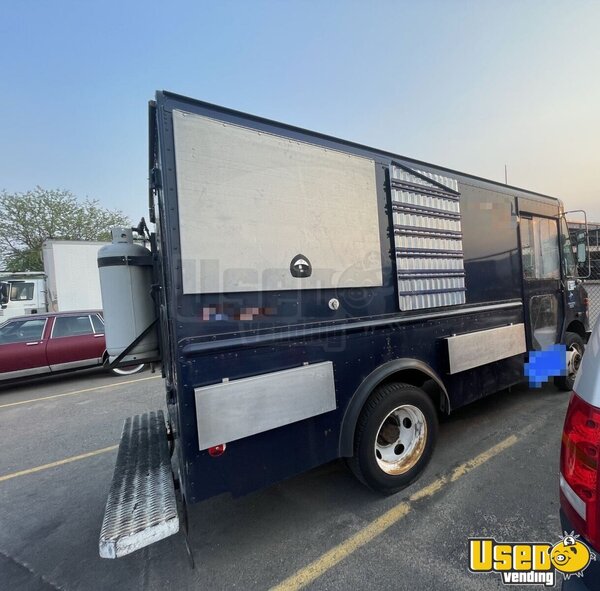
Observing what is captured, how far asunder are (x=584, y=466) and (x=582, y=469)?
0.05ft

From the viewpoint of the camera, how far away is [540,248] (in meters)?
4.64

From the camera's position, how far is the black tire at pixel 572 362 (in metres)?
4.98

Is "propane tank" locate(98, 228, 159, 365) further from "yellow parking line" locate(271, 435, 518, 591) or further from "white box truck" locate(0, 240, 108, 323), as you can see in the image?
"white box truck" locate(0, 240, 108, 323)

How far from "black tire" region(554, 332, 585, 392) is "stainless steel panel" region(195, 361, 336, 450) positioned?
436 centimetres

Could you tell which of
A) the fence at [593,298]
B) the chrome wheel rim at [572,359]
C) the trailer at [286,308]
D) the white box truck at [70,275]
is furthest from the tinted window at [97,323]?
the fence at [593,298]

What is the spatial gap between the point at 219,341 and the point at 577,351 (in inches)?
219

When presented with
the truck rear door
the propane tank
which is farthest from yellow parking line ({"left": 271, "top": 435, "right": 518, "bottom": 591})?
the propane tank

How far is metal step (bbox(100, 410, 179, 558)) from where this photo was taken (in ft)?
5.89

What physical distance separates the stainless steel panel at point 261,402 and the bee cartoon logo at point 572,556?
1383mm

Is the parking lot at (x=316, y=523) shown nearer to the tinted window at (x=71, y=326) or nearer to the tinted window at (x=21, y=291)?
the tinted window at (x=71, y=326)

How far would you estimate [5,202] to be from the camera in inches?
934

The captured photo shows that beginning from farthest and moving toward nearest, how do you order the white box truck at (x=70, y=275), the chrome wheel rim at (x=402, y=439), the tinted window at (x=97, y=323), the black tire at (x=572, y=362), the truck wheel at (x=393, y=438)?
the white box truck at (x=70, y=275), the tinted window at (x=97, y=323), the black tire at (x=572, y=362), the chrome wheel rim at (x=402, y=439), the truck wheel at (x=393, y=438)

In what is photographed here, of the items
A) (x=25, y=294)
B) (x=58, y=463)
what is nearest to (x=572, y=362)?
(x=58, y=463)

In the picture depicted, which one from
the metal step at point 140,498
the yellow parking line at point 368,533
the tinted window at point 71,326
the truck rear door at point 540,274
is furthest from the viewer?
the tinted window at point 71,326
